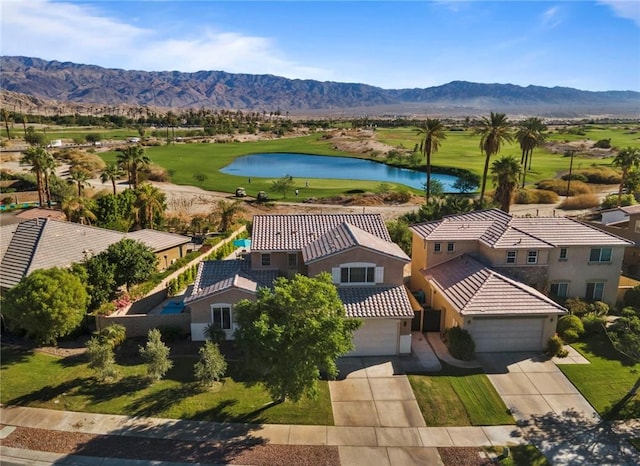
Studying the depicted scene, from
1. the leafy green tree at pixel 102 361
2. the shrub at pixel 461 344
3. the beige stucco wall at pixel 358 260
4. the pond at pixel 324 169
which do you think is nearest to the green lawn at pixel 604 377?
the shrub at pixel 461 344

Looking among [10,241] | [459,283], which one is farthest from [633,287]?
[10,241]

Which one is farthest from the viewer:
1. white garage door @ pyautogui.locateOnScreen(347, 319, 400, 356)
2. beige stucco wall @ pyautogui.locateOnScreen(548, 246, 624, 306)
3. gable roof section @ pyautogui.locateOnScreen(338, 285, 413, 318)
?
beige stucco wall @ pyautogui.locateOnScreen(548, 246, 624, 306)

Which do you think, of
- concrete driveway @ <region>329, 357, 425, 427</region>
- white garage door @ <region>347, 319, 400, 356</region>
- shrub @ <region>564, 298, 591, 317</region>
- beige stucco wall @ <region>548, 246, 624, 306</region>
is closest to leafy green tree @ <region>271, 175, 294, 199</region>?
beige stucco wall @ <region>548, 246, 624, 306</region>

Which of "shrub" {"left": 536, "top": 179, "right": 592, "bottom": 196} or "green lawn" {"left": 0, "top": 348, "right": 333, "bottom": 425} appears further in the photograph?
"shrub" {"left": 536, "top": 179, "right": 592, "bottom": 196}

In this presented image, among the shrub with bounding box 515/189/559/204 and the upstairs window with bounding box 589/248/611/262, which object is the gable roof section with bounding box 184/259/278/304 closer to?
the upstairs window with bounding box 589/248/611/262

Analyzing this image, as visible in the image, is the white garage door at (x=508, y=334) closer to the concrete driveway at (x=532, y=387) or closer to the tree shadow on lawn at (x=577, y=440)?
the concrete driveway at (x=532, y=387)

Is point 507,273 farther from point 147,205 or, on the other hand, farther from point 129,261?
point 147,205
